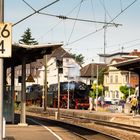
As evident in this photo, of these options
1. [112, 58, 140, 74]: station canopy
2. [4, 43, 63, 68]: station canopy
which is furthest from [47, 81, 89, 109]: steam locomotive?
[4, 43, 63, 68]: station canopy

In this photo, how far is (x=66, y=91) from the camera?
63406mm

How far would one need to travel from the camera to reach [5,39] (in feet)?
39.7

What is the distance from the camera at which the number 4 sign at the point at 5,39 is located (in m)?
12.0

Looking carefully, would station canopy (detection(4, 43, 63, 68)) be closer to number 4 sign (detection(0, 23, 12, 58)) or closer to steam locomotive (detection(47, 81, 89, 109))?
number 4 sign (detection(0, 23, 12, 58))

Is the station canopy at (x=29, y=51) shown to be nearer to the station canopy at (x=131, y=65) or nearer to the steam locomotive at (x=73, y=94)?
the station canopy at (x=131, y=65)

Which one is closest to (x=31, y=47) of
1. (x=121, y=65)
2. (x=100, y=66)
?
(x=121, y=65)

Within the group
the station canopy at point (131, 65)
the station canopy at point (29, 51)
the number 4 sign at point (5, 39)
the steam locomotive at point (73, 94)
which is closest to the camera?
the number 4 sign at point (5, 39)

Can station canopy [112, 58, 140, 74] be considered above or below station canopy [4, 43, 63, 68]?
above

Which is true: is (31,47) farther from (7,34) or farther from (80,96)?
(80,96)

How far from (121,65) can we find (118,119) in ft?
13.9

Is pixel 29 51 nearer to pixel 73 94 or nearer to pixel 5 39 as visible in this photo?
pixel 5 39

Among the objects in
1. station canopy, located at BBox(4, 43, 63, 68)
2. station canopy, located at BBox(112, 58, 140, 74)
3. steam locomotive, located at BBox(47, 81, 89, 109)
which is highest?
station canopy, located at BBox(112, 58, 140, 74)

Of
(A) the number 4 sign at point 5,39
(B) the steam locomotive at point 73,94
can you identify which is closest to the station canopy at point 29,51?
(A) the number 4 sign at point 5,39

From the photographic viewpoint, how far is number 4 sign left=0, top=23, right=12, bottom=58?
12000mm
